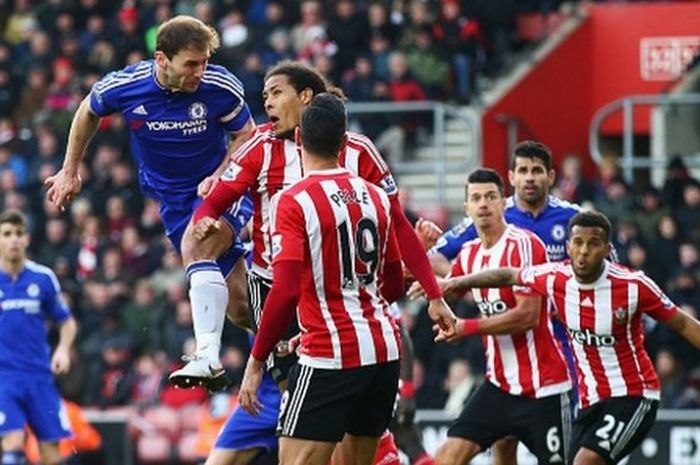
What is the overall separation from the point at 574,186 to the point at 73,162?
9.69m

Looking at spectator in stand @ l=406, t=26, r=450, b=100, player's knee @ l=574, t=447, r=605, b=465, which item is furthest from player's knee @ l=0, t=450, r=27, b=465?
spectator in stand @ l=406, t=26, r=450, b=100

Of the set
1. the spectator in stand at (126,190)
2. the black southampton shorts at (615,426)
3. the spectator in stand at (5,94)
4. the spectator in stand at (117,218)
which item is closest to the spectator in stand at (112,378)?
the spectator in stand at (117,218)

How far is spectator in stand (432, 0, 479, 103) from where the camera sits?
77.0 feet

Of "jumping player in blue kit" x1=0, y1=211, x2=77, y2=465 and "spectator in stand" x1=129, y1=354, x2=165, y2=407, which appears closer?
"jumping player in blue kit" x1=0, y1=211, x2=77, y2=465

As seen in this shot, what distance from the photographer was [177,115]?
38.7 ft

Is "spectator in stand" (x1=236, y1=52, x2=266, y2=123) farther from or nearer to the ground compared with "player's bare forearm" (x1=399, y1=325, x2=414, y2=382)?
farther from the ground

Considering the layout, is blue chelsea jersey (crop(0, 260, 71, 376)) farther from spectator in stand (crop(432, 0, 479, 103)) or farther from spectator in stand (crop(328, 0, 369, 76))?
spectator in stand (crop(432, 0, 479, 103))

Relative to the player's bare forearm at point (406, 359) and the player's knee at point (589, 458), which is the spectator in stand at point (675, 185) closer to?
the player's bare forearm at point (406, 359)

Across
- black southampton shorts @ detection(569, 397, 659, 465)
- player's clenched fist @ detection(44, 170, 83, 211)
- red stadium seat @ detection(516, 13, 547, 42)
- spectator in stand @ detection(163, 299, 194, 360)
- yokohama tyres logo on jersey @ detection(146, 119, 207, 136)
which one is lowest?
spectator in stand @ detection(163, 299, 194, 360)

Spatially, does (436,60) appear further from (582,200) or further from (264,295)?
(264,295)

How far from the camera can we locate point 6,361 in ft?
55.1

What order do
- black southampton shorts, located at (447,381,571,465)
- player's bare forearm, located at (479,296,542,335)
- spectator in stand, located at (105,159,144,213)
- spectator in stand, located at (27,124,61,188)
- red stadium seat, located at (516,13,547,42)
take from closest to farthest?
player's bare forearm, located at (479,296,542,335) → black southampton shorts, located at (447,381,571,465) → spectator in stand, located at (105,159,144,213) → spectator in stand, located at (27,124,61,188) → red stadium seat, located at (516,13,547,42)

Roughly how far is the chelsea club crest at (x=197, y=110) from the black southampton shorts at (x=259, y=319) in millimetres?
937

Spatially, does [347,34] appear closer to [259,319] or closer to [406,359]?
[406,359]
